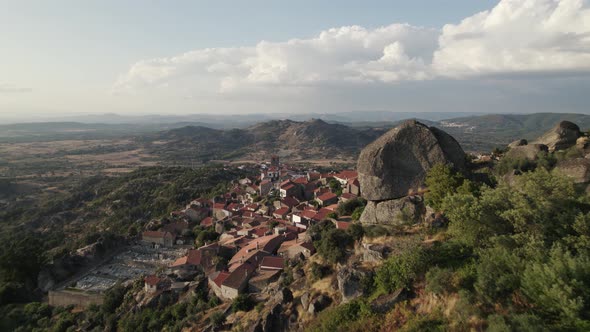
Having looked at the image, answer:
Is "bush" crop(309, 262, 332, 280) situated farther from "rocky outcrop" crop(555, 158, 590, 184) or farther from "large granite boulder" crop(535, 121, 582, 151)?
"large granite boulder" crop(535, 121, 582, 151)

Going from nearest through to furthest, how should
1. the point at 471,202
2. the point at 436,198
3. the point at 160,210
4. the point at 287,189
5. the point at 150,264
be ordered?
the point at 471,202 < the point at 436,198 < the point at 150,264 < the point at 287,189 < the point at 160,210

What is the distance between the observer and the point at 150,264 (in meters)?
43.3

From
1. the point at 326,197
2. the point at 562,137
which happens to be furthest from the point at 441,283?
the point at 326,197

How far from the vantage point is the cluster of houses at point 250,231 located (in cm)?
2962

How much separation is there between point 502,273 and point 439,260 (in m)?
3.66

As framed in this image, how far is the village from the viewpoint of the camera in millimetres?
30266

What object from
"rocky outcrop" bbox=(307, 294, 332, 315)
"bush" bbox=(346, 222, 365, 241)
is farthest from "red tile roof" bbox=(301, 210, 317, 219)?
"rocky outcrop" bbox=(307, 294, 332, 315)

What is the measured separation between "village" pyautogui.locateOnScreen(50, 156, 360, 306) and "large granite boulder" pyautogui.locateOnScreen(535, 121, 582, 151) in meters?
20.2

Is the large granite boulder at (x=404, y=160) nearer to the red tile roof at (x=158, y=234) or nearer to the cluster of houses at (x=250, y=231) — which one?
the cluster of houses at (x=250, y=231)

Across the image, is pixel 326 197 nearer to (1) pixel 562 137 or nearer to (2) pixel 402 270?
(1) pixel 562 137

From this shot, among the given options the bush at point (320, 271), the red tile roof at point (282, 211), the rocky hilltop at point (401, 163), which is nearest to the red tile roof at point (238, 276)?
the bush at point (320, 271)

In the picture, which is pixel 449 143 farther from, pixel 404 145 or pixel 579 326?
pixel 579 326

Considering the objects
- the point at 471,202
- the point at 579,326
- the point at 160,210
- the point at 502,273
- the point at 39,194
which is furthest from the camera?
the point at 39,194

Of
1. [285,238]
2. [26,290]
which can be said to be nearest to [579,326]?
[285,238]
